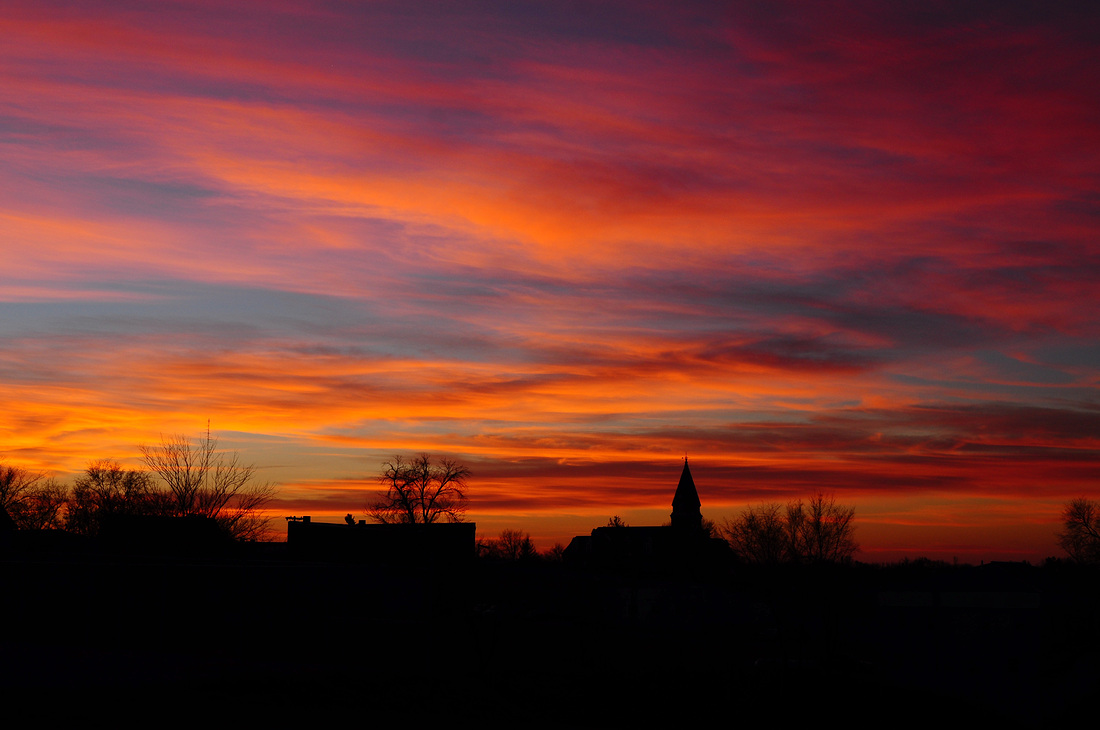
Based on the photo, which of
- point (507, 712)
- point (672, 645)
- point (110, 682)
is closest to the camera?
point (110, 682)

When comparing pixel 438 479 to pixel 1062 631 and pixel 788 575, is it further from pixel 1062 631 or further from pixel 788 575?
pixel 1062 631

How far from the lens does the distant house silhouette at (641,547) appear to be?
100188 millimetres

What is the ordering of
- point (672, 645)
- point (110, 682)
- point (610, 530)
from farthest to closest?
1. point (610, 530)
2. point (672, 645)
3. point (110, 682)

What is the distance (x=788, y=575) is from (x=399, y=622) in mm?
54434

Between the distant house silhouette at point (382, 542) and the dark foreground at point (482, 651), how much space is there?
70.5 inches

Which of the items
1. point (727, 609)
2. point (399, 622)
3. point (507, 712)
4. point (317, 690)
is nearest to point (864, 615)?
point (727, 609)

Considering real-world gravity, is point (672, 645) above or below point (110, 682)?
below

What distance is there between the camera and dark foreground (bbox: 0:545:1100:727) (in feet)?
65.6

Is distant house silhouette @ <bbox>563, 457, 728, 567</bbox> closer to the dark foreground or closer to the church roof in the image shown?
the church roof

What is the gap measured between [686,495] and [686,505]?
6.44 ft

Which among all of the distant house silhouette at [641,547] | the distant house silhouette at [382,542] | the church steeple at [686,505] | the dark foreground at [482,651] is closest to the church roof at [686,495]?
the church steeple at [686,505]

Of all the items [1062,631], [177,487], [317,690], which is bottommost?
[1062,631]

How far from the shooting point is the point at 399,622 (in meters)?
29.1

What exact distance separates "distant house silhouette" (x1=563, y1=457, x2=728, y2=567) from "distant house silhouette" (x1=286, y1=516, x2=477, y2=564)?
166 ft
